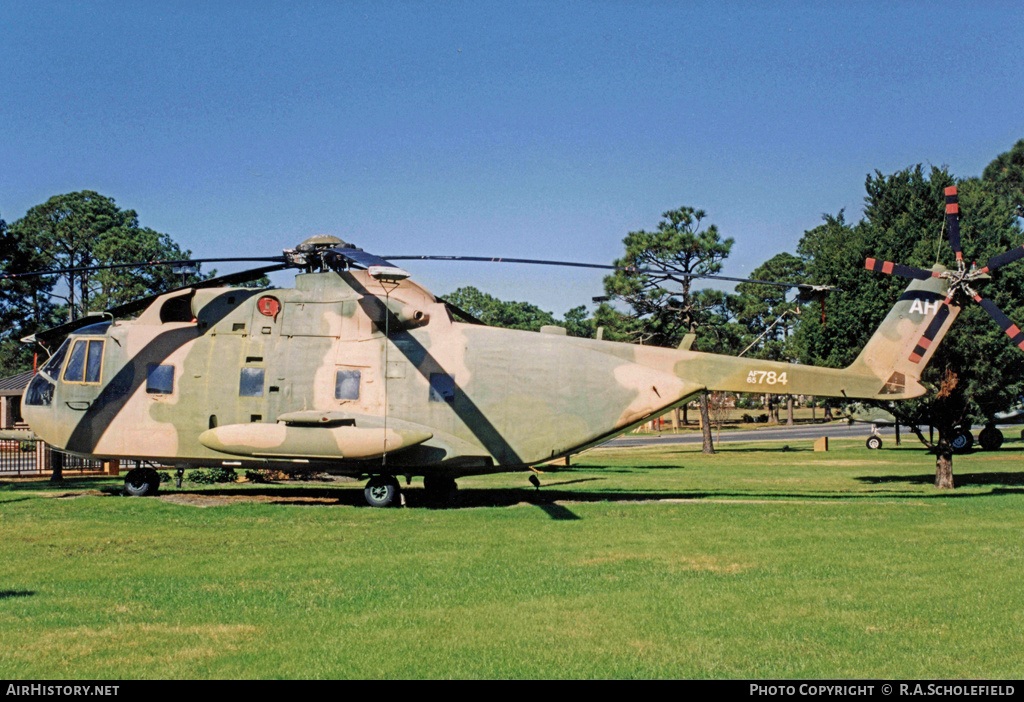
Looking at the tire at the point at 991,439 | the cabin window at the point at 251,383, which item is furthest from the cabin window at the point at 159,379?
the tire at the point at 991,439

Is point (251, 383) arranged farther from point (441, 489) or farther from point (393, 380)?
point (441, 489)

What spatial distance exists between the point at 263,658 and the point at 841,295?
861 inches

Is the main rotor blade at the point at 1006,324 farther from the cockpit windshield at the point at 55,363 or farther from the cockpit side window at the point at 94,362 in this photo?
the cockpit windshield at the point at 55,363

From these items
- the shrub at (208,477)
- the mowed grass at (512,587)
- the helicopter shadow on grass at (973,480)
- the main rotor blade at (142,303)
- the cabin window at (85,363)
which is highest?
the main rotor blade at (142,303)

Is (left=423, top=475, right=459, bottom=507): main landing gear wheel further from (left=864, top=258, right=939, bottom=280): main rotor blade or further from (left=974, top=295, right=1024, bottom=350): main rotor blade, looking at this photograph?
(left=974, top=295, right=1024, bottom=350): main rotor blade

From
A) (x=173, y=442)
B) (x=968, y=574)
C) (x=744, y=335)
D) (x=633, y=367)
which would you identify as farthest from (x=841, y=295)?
(x=744, y=335)

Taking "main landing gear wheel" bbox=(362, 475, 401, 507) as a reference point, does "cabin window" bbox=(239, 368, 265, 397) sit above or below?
above

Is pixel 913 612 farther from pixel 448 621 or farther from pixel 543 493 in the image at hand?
pixel 543 493

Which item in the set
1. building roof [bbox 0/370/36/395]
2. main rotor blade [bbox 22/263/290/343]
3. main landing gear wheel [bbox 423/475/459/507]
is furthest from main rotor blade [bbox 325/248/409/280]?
building roof [bbox 0/370/36/395]

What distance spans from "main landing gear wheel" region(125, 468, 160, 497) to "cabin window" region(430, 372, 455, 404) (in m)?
7.35

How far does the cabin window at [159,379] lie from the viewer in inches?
736

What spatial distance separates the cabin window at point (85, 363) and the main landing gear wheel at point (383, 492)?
6818 millimetres

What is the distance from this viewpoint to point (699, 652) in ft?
25.3

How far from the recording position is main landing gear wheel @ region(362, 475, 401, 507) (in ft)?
61.4
